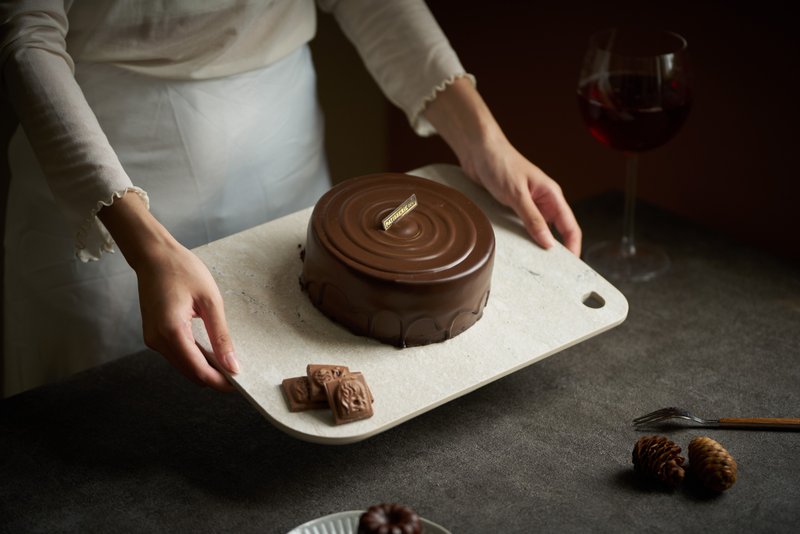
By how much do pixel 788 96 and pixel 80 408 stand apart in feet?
3.99

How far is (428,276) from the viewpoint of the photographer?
1.07 metres

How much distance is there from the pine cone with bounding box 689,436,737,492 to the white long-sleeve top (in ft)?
2.28

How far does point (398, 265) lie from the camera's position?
3.52 ft

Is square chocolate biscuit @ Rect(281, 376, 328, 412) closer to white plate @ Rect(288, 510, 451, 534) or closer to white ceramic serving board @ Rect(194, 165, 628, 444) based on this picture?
white ceramic serving board @ Rect(194, 165, 628, 444)

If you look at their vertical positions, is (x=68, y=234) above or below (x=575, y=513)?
above

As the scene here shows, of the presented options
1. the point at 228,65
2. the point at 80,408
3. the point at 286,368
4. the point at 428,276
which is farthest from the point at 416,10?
the point at 80,408

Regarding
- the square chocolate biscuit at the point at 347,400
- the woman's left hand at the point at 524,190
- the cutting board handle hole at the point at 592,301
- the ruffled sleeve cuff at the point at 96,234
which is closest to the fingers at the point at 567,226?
the woman's left hand at the point at 524,190

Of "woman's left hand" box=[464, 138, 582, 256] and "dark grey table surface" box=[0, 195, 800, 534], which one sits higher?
"woman's left hand" box=[464, 138, 582, 256]

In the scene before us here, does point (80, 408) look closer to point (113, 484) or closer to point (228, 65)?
point (113, 484)

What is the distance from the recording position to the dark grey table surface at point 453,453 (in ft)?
3.24

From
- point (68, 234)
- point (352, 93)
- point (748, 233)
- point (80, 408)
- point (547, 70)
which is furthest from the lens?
point (352, 93)

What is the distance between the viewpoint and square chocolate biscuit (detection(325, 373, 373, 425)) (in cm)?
98

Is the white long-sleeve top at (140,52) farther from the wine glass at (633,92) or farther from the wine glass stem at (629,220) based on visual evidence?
the wine glass stem at (629,220)

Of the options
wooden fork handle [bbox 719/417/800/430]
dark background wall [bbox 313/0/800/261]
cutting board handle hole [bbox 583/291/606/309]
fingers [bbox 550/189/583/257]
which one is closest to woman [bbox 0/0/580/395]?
fingers [bbox 550/189/583/257]
